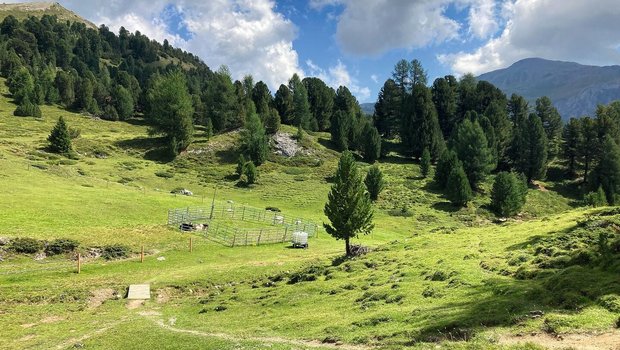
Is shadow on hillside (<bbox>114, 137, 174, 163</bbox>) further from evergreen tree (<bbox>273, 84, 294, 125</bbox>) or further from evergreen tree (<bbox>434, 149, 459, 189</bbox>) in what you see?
evergreen tree (<bbox>434, 149, 459, 189</bbox>)

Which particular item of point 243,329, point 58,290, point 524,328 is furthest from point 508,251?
point 58,290

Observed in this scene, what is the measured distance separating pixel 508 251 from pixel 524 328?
19418mm

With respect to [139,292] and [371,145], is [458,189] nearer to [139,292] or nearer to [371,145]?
[371,145]

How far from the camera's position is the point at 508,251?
33.4 m

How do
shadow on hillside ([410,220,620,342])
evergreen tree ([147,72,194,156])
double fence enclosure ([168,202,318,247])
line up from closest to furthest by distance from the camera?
shadow on hillside ([410,220,620,342])
double fence enclosure ([168,202,318,247])
evergreen tree ([147,72,194,156])

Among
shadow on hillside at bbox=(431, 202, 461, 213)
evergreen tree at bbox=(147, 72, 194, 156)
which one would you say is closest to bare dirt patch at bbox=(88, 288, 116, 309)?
shadow on hillside at bbox=(431, 202, 461, 213)

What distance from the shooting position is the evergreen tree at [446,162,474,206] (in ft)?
291

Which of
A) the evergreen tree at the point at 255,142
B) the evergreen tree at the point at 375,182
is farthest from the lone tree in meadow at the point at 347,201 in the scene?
the evergreen tree at the point at 255,142

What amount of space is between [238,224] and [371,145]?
68567 millimetres

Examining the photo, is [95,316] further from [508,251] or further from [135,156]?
[135,156]

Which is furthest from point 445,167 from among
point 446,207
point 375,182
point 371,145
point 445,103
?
point 445,103

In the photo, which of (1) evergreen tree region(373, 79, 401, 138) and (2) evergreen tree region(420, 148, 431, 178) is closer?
(2) evergreen tree region(420, 148, 431, 178)

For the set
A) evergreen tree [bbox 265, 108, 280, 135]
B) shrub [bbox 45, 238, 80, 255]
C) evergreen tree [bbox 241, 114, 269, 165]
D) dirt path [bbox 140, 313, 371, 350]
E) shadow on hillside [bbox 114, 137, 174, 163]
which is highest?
evergreen tree [bbox 265, 108, 280, 135]

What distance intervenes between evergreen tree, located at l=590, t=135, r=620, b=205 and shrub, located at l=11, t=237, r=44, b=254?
11480cm
